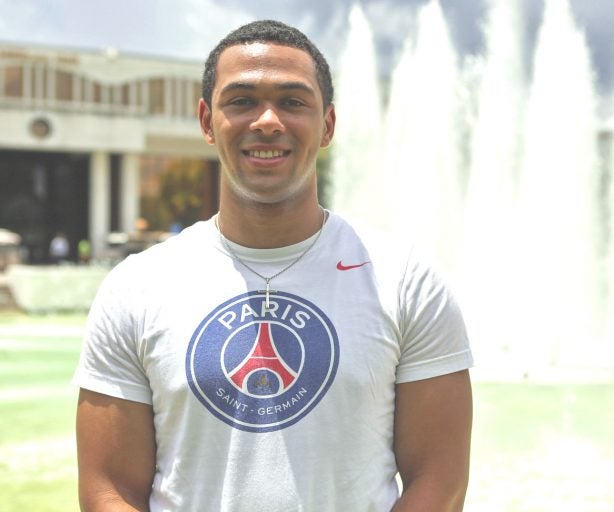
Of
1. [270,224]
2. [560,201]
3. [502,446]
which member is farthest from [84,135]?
[270,224]

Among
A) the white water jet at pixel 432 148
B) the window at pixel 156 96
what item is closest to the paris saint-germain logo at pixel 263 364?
the white water jet at pixel 432 148

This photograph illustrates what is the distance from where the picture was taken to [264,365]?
73.3 inches

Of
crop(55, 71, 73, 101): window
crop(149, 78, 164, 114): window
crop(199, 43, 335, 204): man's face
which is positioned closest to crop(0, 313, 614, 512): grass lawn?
crop(199, 43, 335, 204): man's face

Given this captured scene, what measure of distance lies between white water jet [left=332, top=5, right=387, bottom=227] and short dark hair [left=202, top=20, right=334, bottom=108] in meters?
18.3

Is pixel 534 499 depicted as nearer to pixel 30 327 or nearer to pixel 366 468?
pixel 366 468

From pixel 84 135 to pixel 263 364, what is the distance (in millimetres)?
37690

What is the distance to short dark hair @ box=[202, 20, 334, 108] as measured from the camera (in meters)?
1.98

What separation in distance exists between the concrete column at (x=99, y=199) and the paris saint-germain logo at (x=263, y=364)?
3777cm

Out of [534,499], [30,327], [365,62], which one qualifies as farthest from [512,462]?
[365,62]

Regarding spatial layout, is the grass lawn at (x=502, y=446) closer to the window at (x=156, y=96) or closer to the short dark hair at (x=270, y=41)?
the short dark hair at (x=270, y=41)

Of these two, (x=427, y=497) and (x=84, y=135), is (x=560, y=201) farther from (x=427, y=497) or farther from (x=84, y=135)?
(x=84, y=135)

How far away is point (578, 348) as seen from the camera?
11.1 metres

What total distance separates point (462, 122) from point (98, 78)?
1057 inches

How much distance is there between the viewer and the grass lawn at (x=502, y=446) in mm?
5148
